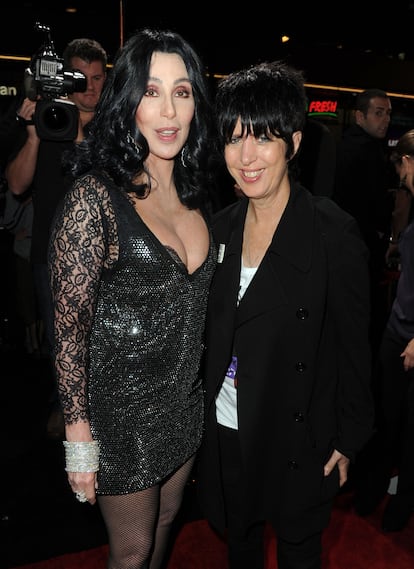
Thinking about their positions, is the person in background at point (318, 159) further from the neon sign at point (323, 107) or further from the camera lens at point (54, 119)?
the neon sign at point (323, 107)

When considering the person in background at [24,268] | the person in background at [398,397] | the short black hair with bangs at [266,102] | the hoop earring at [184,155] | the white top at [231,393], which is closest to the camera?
the short black hair with bangs at [266,102]

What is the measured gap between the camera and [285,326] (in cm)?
155

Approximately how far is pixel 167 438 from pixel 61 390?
1.29 feet

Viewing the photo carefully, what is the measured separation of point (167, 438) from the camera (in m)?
1.62

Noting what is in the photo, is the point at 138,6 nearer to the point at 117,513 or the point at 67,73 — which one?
the point at 67,73

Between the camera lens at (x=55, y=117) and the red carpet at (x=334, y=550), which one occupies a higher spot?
the camera lens at (x=55, y=117)

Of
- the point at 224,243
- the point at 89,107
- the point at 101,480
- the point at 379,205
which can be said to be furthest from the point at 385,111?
the point at 101,480

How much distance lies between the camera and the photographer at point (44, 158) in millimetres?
2760

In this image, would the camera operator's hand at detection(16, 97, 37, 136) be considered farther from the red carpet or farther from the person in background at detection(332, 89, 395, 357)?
the person in background at detection(332, 89, 395, 357)

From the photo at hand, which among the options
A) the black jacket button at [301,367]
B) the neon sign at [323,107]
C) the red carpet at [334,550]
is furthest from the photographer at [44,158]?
the neon sign at [323,107]

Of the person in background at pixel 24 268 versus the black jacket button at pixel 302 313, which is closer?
the black jacket button at pixel 302 313

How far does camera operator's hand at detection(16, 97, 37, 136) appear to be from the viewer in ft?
8.98

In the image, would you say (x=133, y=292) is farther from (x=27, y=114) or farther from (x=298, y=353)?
(x=27, y=114)

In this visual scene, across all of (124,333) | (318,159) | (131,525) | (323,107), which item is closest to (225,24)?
(318,159)
